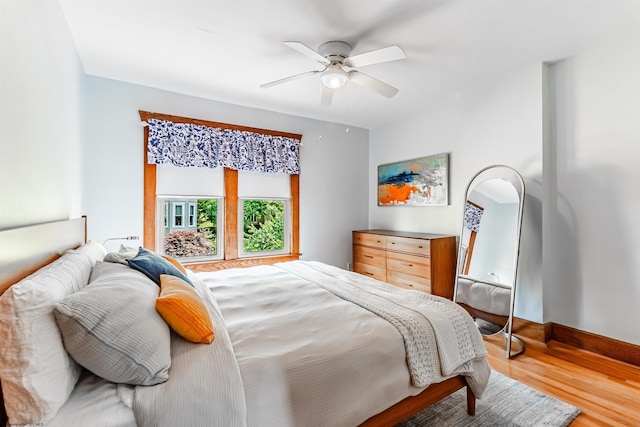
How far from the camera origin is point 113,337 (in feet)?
3.22

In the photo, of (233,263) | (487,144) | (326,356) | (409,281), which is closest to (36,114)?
(326,356)

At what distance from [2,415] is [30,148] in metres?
1.17

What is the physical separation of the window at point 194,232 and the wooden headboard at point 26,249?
183 centimetres

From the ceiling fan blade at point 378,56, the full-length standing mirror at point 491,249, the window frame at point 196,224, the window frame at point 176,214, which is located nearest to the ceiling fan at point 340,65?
the ceiling fan blade at point 378,56

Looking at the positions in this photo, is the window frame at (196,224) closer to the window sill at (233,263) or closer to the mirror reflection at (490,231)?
the window sill at (233,263)

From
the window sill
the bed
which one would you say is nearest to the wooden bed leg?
the bed

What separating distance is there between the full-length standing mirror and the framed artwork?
19.1 inches

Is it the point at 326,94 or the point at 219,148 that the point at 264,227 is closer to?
the point at 219,148

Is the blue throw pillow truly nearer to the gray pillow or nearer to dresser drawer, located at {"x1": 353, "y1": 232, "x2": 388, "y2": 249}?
the gray pillow

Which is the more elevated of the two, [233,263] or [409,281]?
[233,263]

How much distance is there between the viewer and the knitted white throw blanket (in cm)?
153

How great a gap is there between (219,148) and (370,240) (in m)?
2.40

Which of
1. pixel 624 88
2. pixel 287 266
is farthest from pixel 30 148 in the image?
pixel 624 88

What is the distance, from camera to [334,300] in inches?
77.2
